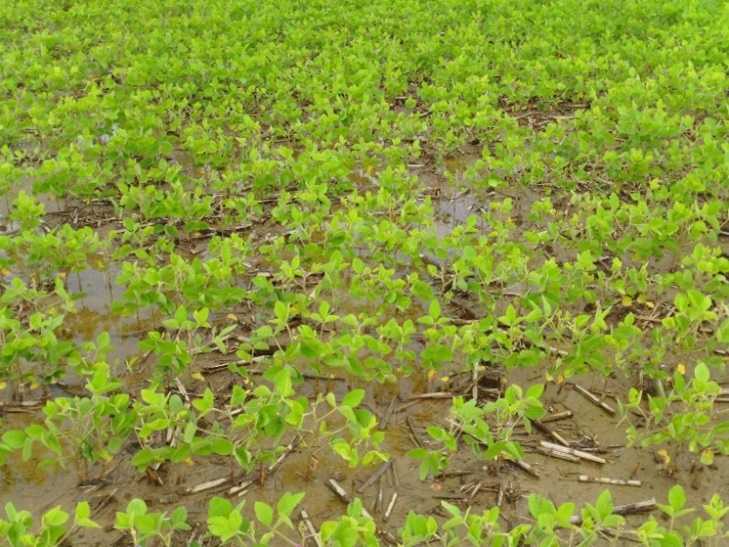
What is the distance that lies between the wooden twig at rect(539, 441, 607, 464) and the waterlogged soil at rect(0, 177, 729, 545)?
2 centimetres

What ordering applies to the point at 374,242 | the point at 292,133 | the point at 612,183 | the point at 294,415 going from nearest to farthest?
the point at 294,415, the point at 374,242, the point at 612,183, the point at 292,133

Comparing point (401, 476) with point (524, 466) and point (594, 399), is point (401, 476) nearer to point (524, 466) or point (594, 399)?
point (524, 466)

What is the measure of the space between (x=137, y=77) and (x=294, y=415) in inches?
220

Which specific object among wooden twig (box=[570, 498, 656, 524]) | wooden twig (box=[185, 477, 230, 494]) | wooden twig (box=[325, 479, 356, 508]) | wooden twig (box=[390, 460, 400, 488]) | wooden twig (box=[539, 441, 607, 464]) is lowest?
wooden twig (box=[570, 498, 656, 524])

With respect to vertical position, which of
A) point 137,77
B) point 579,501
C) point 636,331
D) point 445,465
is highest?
point 137,77

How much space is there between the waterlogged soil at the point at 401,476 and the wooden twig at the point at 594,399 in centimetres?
2

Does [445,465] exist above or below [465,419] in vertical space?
below

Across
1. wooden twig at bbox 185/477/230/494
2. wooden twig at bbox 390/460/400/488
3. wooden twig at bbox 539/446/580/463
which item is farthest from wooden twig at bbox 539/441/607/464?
wooden twig at bbox 185/477/230/494

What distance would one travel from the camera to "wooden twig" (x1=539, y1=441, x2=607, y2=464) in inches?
134

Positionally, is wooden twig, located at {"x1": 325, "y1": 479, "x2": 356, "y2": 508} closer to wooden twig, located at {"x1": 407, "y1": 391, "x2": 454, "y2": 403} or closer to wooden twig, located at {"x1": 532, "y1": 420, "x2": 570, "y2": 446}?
wooden twig, located at {"x1": 407, "y1": 391, "x2": 454, "y2": 403}

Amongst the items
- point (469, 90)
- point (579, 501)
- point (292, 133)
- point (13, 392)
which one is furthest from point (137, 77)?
point (579, 501)

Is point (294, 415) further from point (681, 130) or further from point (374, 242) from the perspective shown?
point (681, 130)

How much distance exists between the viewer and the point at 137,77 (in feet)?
24.8

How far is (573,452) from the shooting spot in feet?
11.2
